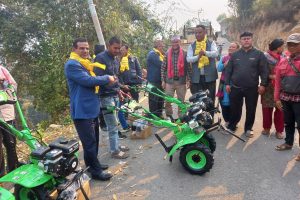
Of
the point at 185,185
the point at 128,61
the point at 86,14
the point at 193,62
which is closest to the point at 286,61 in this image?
the point at 193,62

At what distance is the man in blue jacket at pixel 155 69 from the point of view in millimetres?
7281

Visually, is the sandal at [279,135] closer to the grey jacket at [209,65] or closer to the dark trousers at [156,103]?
the grey jacket at [209,65]

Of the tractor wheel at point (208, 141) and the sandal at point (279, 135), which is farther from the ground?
the tractor wheel at point (208, 141)

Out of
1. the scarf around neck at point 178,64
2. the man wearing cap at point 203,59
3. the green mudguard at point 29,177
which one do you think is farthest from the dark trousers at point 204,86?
the green mudguard at point 29,177

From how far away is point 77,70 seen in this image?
3.90 meters

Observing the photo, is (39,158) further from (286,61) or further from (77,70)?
(286,61)

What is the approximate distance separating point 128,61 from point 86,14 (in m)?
6.98

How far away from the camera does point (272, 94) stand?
5.73 m

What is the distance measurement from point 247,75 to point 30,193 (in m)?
4.04

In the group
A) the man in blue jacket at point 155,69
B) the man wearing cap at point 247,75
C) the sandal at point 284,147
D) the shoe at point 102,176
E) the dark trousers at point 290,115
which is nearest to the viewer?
the shoe at point 102,176

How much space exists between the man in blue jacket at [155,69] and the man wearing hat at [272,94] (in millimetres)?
2488

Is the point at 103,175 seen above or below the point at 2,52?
below

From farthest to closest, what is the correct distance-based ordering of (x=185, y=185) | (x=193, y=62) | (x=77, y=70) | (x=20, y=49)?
(x=20, y=49) → (x=193, y=62) → (x=185, y=185) → (x=77, y=70)

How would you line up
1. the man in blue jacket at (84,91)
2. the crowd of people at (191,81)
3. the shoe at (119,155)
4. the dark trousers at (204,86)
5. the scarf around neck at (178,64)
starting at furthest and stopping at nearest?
the scarf around neck at (178,64), the dark trousers at (204,86), the shoe at (119,155), the crowd of people at (191,81), the man in blue jacket at (84,91)
